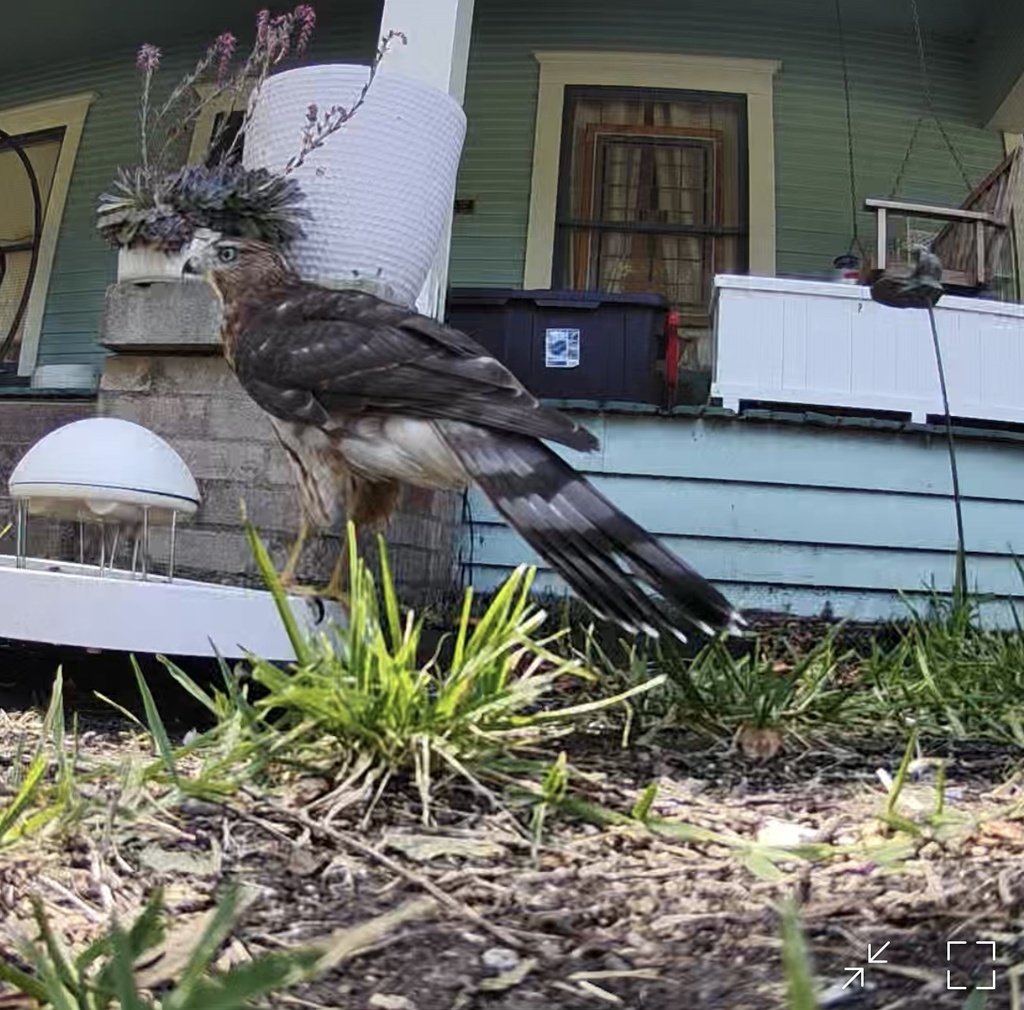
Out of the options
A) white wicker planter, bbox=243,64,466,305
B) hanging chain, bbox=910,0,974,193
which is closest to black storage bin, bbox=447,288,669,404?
white wicker planter, bbox=243,64,466,305

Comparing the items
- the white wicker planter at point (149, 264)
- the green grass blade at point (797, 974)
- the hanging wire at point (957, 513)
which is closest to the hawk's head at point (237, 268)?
the white wicker planter at point (149, 264)

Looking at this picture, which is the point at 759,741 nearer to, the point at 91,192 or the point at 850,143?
the point at 850,143

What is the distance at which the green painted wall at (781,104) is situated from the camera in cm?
721

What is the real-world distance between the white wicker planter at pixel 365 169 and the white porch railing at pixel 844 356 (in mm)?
1897

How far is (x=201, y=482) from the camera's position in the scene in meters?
3.39

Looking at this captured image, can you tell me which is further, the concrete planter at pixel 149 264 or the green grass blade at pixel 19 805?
the concrete planter at pixel 149 264

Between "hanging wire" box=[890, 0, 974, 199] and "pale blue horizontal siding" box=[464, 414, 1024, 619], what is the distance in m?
3.52

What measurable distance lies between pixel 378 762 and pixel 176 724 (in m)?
0.81

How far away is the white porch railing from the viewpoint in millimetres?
4852

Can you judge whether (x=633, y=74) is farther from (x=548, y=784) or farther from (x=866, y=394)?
(x=548, y=784)

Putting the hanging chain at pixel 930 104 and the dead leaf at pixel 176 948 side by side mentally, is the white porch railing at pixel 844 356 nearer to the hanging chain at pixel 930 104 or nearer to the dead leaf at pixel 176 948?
the hanging chain at pixel 930 104

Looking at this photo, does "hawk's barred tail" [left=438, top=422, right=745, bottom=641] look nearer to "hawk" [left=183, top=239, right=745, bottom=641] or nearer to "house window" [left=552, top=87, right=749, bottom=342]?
"hawk" [left=183, top=239, right=745, bottom=641]

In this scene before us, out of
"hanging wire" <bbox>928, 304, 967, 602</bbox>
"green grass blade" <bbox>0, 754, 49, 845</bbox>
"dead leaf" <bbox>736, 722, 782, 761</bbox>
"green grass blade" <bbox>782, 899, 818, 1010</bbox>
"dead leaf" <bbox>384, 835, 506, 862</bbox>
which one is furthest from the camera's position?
"hanging wire" <bbox>928, 304, 967, 602</bbox>

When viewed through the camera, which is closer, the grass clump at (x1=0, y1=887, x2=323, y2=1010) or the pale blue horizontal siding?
the grass clump at (x1=0, y1=887, x2=323, y2=1010)
